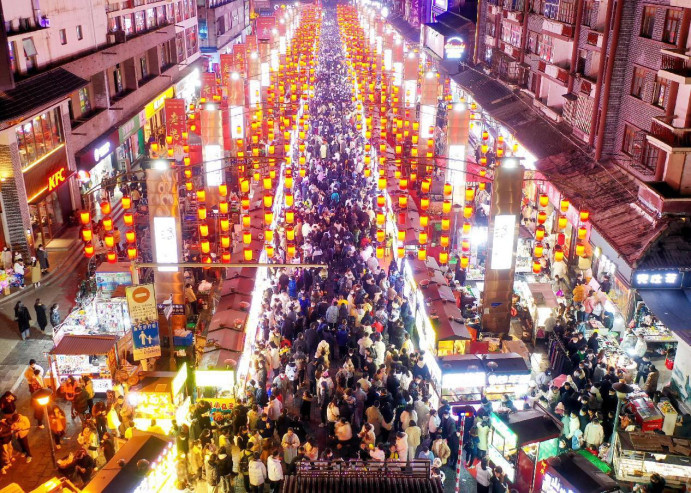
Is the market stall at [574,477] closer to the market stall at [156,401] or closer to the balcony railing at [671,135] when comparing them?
the market stall at [156,401]

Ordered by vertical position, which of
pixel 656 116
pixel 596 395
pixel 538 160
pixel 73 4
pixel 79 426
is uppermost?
pixel 73 4

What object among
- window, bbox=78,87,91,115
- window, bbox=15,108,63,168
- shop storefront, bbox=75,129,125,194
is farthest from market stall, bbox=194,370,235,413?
window, bbox=78,87,91,115

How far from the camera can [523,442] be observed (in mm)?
13375

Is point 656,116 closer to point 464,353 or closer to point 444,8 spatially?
point 464,353

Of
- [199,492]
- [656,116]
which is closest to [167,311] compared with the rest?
[199,492]

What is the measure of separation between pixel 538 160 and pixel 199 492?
19.3 meters

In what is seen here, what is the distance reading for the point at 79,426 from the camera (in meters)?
16.6

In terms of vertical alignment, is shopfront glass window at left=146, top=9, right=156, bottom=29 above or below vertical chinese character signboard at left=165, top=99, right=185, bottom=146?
above

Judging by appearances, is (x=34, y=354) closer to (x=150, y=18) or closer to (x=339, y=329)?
(x=339, y=329)

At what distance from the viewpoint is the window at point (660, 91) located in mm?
20281

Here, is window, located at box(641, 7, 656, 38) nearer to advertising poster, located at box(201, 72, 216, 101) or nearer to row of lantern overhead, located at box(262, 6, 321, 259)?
row of lantern overhead, located at box(262, 6, 321, 259)

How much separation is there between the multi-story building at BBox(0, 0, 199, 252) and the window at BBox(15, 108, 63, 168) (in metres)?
0.04

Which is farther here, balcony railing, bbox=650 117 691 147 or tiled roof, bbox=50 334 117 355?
balcony railing, bbox=650 117 691 147

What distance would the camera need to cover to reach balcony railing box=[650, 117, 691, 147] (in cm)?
1856
